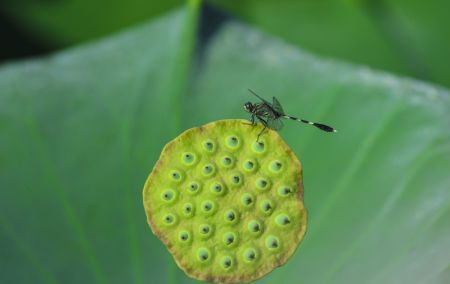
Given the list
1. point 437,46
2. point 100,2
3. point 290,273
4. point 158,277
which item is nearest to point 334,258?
point 290,273

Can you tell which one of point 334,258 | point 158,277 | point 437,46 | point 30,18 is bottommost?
point 158,277

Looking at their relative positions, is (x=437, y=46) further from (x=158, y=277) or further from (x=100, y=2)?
(x=158, y=277)

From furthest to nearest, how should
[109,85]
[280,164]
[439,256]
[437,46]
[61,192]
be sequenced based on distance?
1. [437,46]
2. [109,85]
3. [61,192]
4. [439,256]
5. [280,164]

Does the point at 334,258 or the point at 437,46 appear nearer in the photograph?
the point at 334,258

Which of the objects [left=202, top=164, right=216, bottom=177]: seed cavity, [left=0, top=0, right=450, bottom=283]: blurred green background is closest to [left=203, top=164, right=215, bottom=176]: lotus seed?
[left=202, top=164, right=216, bottom=177]: seed cavity

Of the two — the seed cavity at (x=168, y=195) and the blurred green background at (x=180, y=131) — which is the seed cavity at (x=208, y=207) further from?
the blurred green background at (x=180, y=131)

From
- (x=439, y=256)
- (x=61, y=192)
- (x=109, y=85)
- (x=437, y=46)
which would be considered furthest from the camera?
(x=437, y=46)

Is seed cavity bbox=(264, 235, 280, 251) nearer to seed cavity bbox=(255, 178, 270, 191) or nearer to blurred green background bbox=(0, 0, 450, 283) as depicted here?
seed cavity bbox=(255, 178, 270, 191)
